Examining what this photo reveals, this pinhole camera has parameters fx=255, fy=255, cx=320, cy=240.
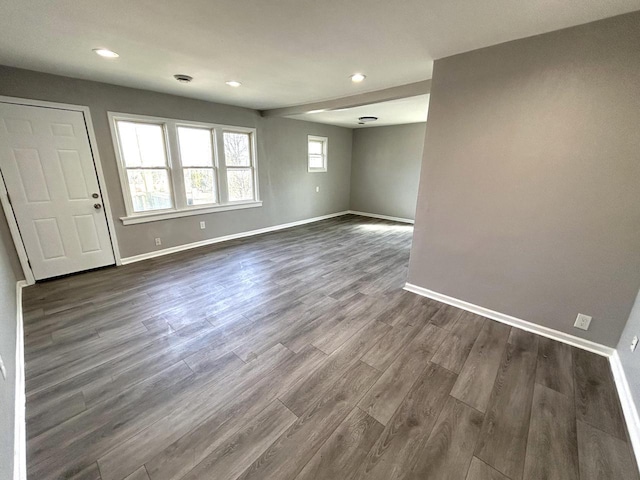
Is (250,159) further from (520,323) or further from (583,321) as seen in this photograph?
(583,321)

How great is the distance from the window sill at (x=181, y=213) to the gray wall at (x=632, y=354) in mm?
5227

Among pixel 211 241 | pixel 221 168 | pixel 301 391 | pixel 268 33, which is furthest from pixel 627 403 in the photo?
pixel 221 168

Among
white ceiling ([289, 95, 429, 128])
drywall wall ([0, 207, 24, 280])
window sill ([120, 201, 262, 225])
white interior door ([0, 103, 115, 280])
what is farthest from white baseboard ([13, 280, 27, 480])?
white ceiling ([289, 95, 429, 128])

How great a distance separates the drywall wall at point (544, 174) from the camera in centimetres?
181

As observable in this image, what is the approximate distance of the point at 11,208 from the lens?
293cm

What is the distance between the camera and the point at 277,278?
3438mm

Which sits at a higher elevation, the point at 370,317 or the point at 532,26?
the point at 532,26

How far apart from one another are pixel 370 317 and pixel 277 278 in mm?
1403

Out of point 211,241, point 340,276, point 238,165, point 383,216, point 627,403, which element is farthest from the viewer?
point 383,216

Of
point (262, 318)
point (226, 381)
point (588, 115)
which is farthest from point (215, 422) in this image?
point (588, 115)

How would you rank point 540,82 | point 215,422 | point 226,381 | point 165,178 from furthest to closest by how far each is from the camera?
point 165,178
point 540,82
point 226,381
point 215,422

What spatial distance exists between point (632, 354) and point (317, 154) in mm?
6279

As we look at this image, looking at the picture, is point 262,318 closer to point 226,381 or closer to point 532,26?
point 226,381

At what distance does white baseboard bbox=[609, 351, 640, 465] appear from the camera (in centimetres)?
139
